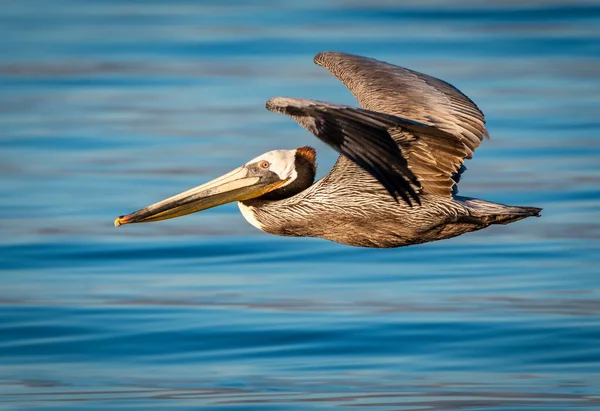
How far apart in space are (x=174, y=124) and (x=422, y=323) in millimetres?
8866

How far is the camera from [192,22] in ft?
91.6

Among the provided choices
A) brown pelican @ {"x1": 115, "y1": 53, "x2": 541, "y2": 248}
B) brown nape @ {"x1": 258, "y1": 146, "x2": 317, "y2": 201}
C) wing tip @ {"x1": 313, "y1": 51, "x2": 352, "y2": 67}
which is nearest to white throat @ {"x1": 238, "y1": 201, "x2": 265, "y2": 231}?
brown pelican @ {"x1": 115, "y1": 53, "x2": 541, "y2": 248}

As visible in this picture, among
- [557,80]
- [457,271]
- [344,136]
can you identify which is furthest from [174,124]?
[344,136]

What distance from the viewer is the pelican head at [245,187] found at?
865 cm

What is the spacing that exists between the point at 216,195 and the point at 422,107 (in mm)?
1408

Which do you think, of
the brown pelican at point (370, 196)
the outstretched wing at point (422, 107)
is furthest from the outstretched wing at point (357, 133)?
the outstretched wing at point (422, 107)

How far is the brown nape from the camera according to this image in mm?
8734

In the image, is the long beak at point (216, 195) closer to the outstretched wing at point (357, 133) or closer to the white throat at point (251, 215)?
the white throat at point (251, 215)

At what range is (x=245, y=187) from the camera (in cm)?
864

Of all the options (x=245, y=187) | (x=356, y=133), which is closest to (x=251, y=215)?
(x=245, y=187)

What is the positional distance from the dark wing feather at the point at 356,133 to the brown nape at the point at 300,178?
56.3 inches

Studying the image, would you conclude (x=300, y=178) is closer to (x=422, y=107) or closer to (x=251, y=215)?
(x=251, y=215)

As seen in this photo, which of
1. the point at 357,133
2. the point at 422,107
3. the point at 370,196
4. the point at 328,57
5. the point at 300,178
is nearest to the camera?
the point at 357,133

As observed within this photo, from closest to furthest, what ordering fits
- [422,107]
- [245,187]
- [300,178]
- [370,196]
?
1. [370,196]
2. [245,187]
3. [300,178]
4. [422,107]
